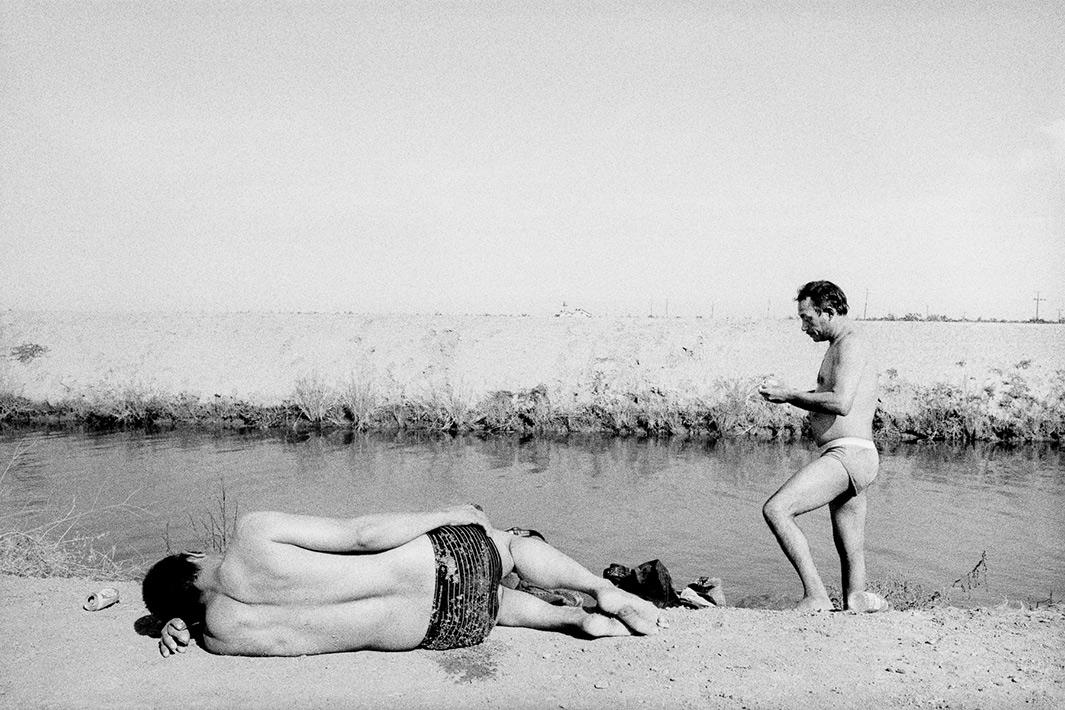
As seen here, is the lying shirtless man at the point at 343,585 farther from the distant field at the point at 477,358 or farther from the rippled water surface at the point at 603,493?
the distant field at the point at 477,358

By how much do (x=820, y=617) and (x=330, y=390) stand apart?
45.4ft

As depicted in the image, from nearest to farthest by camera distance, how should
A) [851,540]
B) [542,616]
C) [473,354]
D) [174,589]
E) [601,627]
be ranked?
[174,589] → [601,627] → [542,616] → [851,540] → [473,354]

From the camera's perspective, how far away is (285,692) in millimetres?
3545

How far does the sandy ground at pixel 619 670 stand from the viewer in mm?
3490

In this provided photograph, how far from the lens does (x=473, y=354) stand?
22.8 meters

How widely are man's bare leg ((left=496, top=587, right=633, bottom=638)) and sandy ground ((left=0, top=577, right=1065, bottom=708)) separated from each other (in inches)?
2.4

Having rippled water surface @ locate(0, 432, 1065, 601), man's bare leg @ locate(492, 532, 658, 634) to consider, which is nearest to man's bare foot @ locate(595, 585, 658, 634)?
man's bare leg @ locate(492, 532, 658, 634)

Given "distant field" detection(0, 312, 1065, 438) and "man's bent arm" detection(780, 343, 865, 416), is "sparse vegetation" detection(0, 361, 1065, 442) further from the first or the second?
"man's bent arm" detection(780, 343, 865, 416)

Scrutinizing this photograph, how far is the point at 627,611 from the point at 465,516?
3.39ft

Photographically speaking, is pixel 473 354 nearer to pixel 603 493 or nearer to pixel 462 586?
pixel 603 493

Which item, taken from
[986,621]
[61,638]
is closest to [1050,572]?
[986,621]

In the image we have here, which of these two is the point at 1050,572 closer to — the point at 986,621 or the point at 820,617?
the point at 986,621

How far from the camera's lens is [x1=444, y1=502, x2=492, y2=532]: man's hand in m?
3.91

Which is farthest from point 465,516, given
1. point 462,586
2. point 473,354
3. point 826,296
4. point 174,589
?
point 473,354
